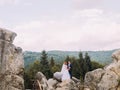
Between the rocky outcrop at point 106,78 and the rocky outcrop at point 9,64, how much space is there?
1753 centimetres

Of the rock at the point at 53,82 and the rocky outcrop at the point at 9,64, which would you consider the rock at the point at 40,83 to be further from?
the rock at the point at 53,82

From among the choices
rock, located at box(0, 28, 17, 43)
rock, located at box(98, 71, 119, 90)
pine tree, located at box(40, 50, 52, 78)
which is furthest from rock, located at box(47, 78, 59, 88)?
pine tree, located at box(40, 50, 52, 78)

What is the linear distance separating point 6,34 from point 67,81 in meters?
14.1

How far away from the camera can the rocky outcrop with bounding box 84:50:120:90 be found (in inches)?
1667

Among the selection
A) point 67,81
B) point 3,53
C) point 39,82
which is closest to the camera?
point 3,53

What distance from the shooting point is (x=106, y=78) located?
42.9 meters

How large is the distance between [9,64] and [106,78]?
18758 millimetres

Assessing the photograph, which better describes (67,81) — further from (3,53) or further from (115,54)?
(3,53)

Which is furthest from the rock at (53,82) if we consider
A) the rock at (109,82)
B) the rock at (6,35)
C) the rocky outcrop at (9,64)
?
the rock at (6,35)

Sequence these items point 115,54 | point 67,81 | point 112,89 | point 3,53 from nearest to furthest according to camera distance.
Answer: point 3,53
point 67,81
point 112,89
point 115,54

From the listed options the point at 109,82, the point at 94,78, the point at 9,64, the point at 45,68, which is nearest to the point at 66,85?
the point at 94,78

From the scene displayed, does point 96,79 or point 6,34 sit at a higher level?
point 6,34

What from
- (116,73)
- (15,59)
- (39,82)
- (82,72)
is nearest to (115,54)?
(116,73)

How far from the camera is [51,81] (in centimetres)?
4050
